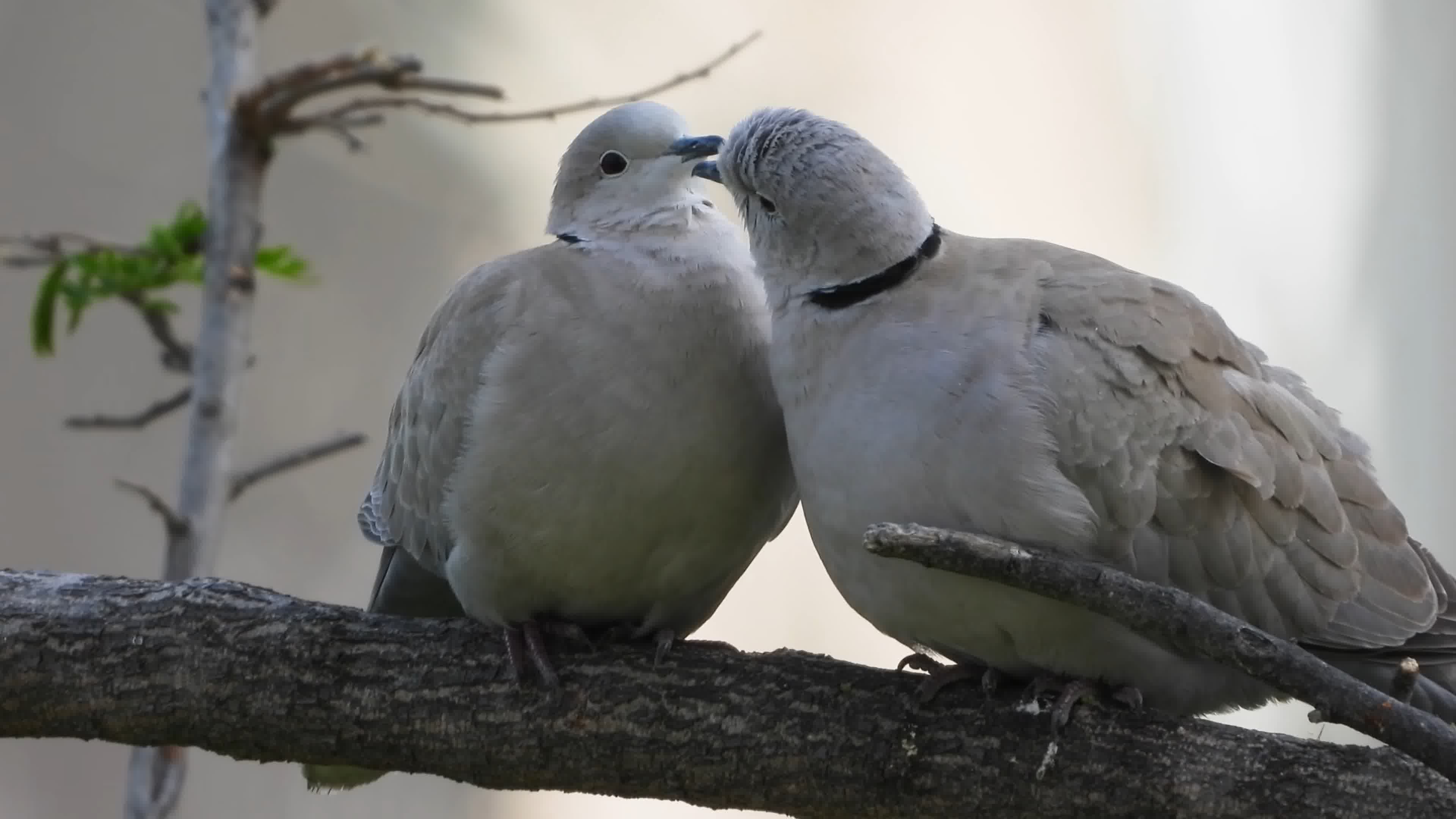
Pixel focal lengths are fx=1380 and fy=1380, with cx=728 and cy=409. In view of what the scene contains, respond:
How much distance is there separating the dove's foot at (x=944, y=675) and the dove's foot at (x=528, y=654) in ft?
1.35

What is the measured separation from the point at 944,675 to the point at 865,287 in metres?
0.44

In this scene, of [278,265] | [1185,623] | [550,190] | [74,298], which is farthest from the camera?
[550,190]

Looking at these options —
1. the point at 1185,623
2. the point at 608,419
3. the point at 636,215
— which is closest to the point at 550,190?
the point at 636,215

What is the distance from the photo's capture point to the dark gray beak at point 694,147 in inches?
71.1

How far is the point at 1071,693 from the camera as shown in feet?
4.77

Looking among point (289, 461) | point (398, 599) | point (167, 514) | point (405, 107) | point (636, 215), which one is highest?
point (405, 107)

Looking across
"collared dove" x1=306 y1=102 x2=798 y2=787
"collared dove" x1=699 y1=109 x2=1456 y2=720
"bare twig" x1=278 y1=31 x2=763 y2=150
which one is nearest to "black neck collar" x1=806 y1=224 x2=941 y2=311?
"collared dove" x1=699 y1=109 x2=1456 y2=720

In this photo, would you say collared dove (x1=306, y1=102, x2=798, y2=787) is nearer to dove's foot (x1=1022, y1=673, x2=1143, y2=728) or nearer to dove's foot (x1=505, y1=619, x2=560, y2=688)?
dove's foot (x1=505, y1=619, x2=560, y2=688)

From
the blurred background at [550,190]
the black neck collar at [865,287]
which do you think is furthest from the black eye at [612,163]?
the blurred background at [550,190]

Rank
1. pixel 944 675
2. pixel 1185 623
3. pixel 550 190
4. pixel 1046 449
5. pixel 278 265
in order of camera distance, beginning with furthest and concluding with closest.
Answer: pixel 550 190
pixel 278 265
pixel 944 675
pixel 1046 449
pixel 1185 623

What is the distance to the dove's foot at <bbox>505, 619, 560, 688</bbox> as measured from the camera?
64.1 inches

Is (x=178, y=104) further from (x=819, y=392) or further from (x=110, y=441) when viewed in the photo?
(x=819, y=392)

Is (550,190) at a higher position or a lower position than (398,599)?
higher

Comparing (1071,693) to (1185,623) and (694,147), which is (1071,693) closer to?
(1185,623)
